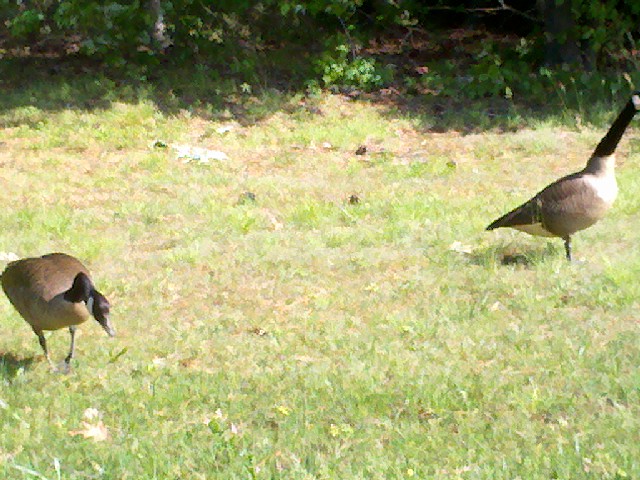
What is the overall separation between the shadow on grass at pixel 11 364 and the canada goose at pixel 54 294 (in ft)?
0.63

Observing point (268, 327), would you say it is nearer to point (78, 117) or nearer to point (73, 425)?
point (73, 425)

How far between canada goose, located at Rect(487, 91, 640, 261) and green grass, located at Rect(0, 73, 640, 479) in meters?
0.33

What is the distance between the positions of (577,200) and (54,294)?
12.1 feet

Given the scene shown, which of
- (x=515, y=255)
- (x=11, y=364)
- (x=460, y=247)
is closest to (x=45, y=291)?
(x=11, y=364)

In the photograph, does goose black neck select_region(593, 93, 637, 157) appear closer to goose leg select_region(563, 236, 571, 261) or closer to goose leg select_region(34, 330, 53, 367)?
goose leg select_region(563, 236, 571, 261)

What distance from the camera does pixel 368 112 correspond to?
12.9 meters

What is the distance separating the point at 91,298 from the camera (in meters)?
5.17

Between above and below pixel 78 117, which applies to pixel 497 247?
above

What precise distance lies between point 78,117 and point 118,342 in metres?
6.82

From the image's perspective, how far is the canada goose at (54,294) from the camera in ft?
16.9

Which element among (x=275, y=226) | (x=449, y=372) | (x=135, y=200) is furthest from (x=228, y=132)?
(x=449, y=372)

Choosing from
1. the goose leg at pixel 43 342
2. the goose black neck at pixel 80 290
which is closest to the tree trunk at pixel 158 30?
the goose leg at pixel 43 342

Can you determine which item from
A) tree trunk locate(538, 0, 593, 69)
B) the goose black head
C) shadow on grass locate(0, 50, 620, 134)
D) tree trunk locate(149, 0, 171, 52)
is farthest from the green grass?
tree trunk locate(149, 0, 171, 52)

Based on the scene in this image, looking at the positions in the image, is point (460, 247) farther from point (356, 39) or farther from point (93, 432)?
point (356, 39)
